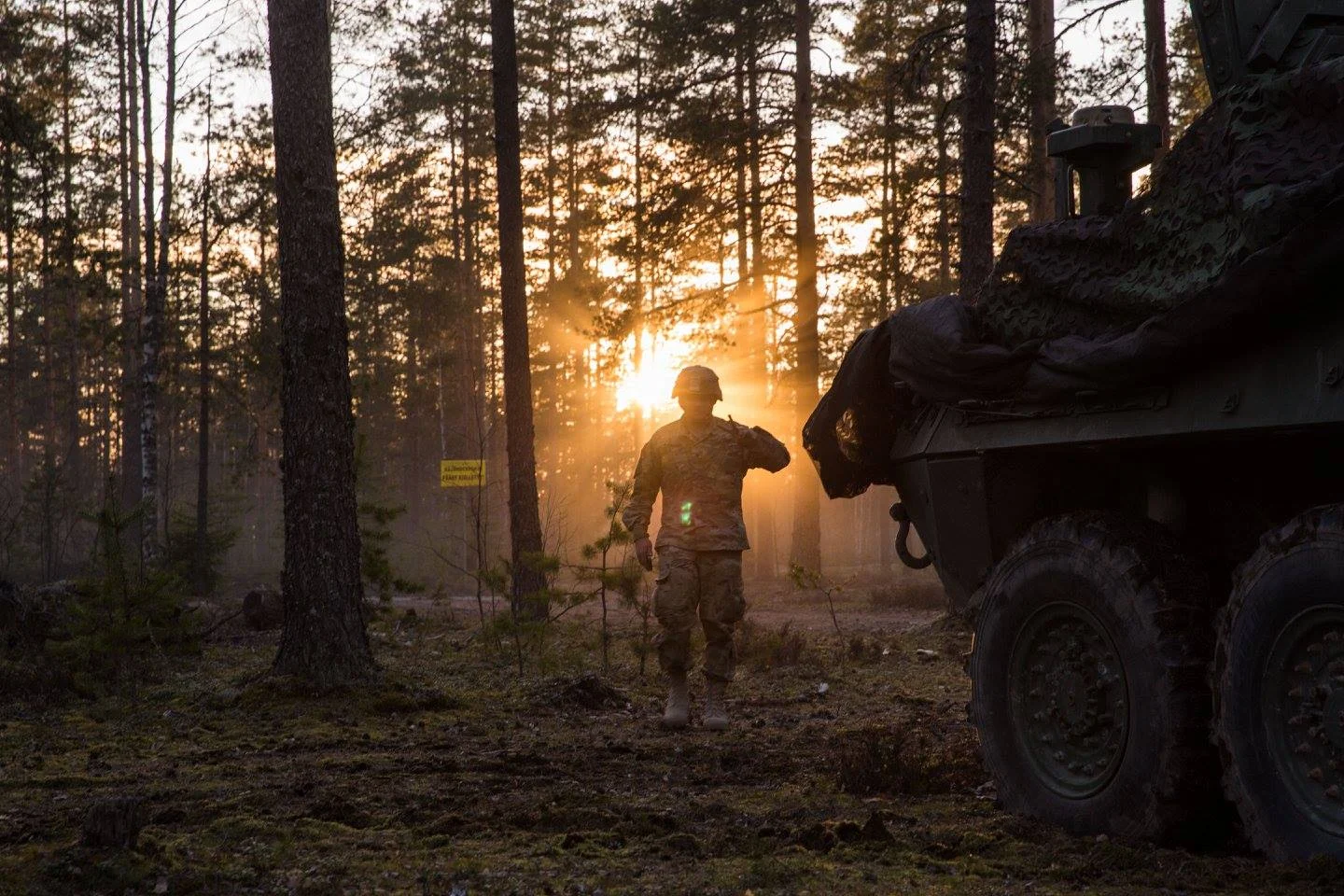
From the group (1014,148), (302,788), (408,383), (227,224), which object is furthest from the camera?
(408,383)

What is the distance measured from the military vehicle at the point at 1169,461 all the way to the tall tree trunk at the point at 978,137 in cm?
782

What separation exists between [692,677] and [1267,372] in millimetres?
7200

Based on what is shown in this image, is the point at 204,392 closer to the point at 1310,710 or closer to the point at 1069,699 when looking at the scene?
the point at 1069,699

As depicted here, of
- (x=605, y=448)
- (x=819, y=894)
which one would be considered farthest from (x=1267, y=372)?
(x=605, y=448)

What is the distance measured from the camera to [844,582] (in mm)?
27828

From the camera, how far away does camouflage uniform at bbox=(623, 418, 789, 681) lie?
330 inches

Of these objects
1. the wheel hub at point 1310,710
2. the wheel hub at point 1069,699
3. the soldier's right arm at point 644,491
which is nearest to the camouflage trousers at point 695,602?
the soldier's right arm at point 644,491

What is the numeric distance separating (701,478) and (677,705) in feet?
4.84

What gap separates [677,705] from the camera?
8.29m

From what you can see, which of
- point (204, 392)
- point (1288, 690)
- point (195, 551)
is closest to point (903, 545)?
point (1288, 690)

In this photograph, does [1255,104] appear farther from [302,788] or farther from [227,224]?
[227,224]

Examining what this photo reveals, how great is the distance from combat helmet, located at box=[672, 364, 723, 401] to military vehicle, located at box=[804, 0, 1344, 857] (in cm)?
279

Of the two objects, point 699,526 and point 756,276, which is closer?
point 699,526

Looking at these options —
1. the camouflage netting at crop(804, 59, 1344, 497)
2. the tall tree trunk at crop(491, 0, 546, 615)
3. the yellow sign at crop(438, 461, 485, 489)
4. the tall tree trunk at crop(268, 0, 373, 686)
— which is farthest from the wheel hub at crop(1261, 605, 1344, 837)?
the yellow sign at crop(438, 461, 485, 489)
